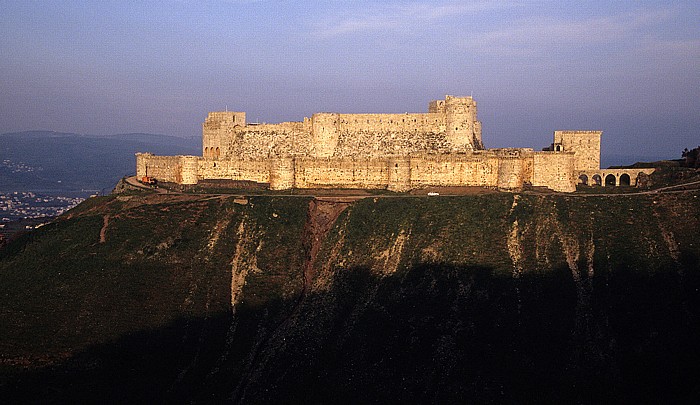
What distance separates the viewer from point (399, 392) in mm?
45375

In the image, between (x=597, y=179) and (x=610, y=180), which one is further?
(x=597, y=179)

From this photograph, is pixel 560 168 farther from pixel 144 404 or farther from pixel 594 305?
pixel 144 404

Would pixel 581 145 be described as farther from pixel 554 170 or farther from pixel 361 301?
pixel 361 301

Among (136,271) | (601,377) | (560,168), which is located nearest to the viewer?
(601,377)

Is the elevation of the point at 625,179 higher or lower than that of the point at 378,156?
lower

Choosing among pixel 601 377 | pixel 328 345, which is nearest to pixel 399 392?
pixel 328 345

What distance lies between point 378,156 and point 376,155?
1.29ft

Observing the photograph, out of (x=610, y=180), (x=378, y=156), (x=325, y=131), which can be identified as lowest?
(x=610, y=180)

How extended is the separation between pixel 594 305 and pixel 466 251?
1164 cm

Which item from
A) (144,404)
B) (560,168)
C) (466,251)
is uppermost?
(560,168)

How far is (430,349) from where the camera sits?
160ft

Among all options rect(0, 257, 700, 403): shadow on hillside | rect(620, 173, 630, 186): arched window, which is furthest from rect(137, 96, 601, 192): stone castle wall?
rect(0, 257, 700, 403): shadow on hillside

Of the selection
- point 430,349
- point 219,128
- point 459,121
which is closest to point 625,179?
point 459,121

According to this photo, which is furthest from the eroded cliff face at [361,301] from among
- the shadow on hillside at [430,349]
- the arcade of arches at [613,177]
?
the arcade of arches at [613,177]
